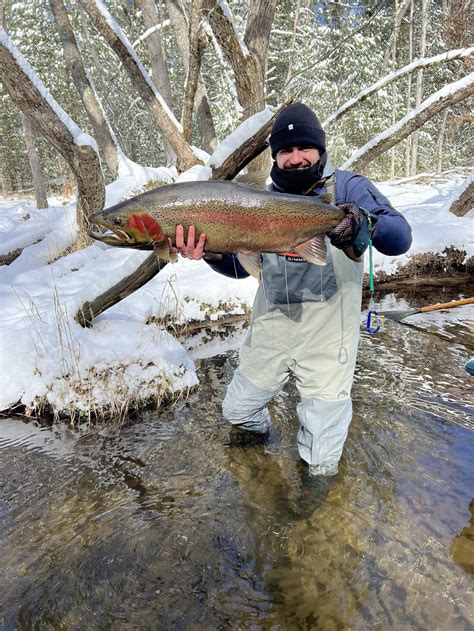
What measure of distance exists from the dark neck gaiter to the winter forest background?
5075 mm

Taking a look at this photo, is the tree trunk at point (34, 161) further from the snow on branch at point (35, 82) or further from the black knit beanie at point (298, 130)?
the black knit beanie at point (298, 130)

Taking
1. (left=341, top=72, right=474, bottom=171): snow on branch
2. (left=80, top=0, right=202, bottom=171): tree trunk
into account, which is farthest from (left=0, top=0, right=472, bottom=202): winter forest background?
(left=341, top=72, right=474, bottom=171): snow on branch

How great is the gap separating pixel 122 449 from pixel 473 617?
290 cm

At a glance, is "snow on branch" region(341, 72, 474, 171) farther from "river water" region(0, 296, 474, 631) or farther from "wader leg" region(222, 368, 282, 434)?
"wader leg" region(222, 368, 282, 434)

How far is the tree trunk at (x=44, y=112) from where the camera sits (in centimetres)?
588

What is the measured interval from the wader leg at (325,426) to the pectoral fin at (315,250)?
114 centimetres

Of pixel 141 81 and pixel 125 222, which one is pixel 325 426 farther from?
pixel 141 81

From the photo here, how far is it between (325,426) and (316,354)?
52cm

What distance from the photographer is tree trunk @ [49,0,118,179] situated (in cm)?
1093

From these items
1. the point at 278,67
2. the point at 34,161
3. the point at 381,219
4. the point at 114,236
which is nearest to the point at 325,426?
the point at 381,219

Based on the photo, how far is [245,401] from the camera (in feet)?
11.1

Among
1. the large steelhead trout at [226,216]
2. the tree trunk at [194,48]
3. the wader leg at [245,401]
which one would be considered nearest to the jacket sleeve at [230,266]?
the large steelhead trout at [226,216]

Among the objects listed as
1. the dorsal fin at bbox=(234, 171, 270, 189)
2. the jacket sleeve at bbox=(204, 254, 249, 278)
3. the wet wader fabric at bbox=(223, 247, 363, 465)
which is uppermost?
the dorsal fin at bbox=(234, 171, 270, 189)

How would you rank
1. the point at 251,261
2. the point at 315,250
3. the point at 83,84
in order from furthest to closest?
the point at 83,84 < the point at 251,261 < the point at 315,250
